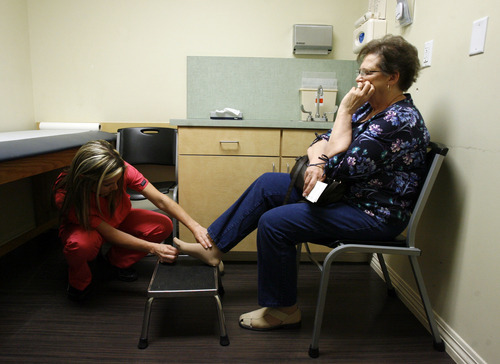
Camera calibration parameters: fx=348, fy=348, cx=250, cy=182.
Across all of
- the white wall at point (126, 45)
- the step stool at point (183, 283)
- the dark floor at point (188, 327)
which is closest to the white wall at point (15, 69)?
the white wall at point (126, 45)

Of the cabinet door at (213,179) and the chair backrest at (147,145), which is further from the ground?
the chair backrest at (147,145)

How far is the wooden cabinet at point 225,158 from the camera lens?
1.98 m

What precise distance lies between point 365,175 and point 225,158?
0.95 m

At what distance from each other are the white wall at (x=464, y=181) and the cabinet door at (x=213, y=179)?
0.88m

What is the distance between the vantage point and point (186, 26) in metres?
2.46

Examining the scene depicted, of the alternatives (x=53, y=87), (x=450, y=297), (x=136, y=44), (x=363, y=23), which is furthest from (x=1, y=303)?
(x=363, y=23)

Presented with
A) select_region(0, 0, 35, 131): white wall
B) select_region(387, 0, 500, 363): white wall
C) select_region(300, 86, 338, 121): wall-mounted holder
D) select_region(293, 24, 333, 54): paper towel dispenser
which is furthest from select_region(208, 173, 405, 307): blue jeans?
select_region(0, 0, 35, 131): white wall

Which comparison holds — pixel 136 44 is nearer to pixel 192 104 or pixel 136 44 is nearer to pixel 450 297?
pixel 192 104

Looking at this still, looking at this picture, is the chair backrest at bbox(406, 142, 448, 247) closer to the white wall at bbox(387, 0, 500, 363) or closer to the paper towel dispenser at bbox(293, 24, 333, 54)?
the white wall at bbox(387, 0, 500, 363)

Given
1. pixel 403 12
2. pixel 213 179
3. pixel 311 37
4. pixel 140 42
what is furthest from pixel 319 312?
pixel 140 42

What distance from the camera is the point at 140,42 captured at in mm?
2471

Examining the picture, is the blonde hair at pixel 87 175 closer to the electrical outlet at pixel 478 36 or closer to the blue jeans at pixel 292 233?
the blue jeans at pixel 292 233

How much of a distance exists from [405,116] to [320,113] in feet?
3.98

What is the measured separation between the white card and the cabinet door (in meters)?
0.73
